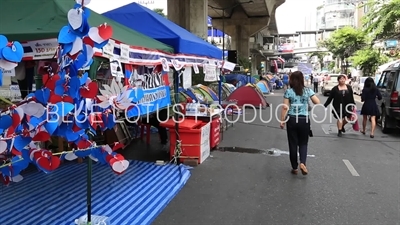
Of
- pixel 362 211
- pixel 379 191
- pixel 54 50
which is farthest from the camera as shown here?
pixel 379 191

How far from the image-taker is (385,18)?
22.2 meters

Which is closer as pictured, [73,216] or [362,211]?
[73,216]

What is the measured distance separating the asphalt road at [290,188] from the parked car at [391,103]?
133cm

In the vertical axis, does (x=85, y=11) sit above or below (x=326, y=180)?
above

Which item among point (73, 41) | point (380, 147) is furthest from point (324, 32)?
point (73, 41)

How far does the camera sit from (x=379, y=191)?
587cm

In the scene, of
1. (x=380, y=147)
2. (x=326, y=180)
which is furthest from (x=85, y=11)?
(x=380, y=147)

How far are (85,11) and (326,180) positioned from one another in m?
4.94

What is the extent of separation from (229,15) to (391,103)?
3064cm

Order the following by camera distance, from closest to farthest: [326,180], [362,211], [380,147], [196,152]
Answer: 1. [362,211]
2. [326,180]
3. [196,152]
4. [380,147]

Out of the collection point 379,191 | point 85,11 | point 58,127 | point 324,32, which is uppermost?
point 324,32

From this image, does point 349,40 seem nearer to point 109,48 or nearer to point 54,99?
point 109,48

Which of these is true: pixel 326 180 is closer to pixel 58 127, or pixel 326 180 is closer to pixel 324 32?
pixel 58 127

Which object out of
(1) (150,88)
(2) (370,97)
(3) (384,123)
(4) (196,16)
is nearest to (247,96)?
(4) (196,16)
